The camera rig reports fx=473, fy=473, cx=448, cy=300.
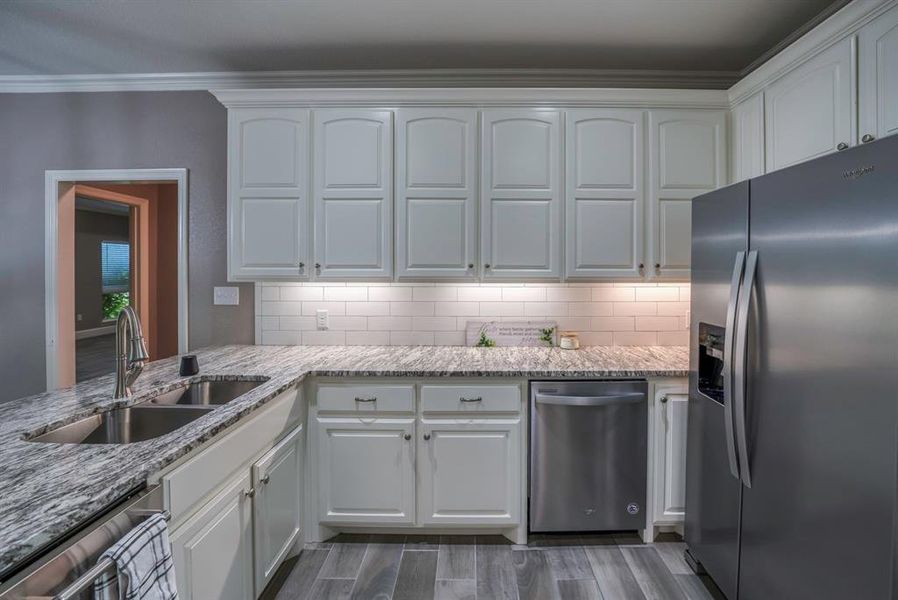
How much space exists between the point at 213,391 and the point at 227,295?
3.45ft

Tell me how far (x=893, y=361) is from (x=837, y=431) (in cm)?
26

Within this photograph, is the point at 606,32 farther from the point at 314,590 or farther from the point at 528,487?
the point at 314,590

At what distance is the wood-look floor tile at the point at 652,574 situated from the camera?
1.97 metres

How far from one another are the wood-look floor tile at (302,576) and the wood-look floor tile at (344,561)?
0.03 meters

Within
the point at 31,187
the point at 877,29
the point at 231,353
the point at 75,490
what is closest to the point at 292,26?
the point at 231,353

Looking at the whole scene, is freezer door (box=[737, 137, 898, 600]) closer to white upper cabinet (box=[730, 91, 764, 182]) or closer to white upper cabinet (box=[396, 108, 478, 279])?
white upper cabinet (box=[730, 91, 764, 182])

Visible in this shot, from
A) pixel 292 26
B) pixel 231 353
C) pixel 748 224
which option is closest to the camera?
pixel 748 224

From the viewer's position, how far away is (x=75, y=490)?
0.99 m

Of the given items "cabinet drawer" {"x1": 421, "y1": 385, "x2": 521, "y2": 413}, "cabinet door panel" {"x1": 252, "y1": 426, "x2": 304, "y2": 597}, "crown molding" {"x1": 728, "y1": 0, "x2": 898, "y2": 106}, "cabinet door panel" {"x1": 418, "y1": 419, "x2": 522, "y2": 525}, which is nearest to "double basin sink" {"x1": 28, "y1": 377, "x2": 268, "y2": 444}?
"cabinet door panel" {"x1": 252, "y1": 426, "x2": 304, "y2": 597}

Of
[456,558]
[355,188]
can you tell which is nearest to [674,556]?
[456,558]

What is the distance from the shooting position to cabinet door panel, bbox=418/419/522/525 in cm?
228

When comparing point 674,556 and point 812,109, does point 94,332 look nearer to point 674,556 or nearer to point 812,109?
point 674,556

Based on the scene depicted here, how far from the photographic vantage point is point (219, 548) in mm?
1495

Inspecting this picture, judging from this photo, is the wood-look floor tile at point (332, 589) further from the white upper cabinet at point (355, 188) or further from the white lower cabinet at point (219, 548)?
the white upper cabinet at point (355, 188)
